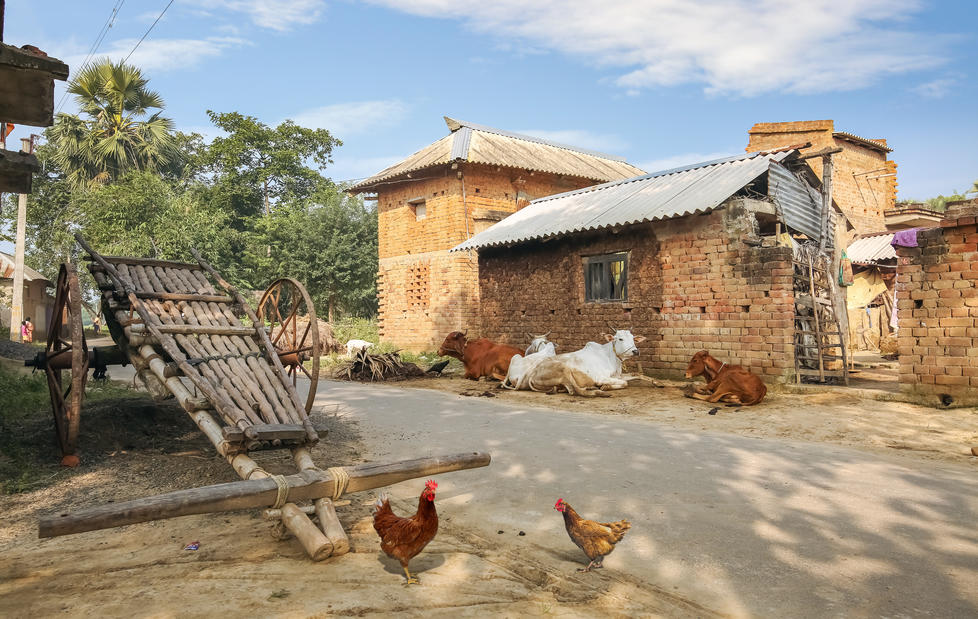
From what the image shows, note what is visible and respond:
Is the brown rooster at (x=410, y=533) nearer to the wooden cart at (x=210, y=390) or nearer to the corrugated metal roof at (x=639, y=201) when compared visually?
the wooden cart at (x=210, y=390)

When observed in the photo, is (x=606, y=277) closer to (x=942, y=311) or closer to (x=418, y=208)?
(x=942, y=311)

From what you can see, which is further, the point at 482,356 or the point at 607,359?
the point at 482,356

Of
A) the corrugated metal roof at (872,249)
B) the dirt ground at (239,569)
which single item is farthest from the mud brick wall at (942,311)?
the corrugated metal roof at (872,249)

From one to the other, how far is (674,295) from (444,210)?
31.8ft

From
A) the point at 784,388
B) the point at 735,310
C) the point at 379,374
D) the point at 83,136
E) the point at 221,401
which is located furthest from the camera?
the point at 83,136

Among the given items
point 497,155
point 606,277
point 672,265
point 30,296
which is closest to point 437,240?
point 497,155

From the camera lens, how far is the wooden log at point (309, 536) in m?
2.83

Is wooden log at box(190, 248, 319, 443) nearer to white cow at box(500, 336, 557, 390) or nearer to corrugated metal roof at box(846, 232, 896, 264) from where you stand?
white cow at box(500, 336, 557, 390)

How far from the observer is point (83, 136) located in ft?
100

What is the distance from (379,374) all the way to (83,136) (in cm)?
2835

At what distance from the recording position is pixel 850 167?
2225 cm

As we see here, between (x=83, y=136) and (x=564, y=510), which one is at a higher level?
(x=83, y=136)

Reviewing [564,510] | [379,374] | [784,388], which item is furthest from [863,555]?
[379,374]

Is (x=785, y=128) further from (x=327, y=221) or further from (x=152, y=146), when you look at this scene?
(x=152, y=146)
